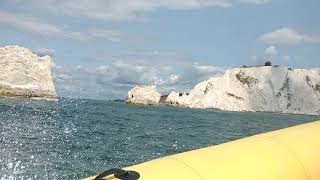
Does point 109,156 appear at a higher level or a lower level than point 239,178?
lower

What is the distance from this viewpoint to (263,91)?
15338 centimetres

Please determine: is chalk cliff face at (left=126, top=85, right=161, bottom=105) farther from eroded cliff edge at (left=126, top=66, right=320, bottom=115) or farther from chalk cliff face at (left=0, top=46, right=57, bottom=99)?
chalk cliff face at (left=0, top=46, right=57, bottom=99)

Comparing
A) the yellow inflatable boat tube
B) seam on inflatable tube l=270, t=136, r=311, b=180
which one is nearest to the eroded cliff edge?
the yellow inflatable boat tube

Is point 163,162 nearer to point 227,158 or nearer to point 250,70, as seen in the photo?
point 227,158

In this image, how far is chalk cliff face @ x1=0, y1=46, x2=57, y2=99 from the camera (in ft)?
364

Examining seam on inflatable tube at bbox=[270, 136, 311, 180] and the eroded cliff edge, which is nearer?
seam on inflatable tube at bbox=[270, 136, 311, 180]

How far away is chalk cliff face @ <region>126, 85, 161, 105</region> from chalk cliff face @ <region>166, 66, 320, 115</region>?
36.7 feet

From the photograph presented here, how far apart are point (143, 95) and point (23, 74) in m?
53.6

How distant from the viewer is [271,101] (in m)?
155

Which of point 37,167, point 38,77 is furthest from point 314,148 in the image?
point 38,77

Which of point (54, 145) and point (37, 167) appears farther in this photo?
point (54, 145)

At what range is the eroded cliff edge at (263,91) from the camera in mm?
152250

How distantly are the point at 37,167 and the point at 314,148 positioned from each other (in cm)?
1018

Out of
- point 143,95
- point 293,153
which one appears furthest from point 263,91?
point 293,153
